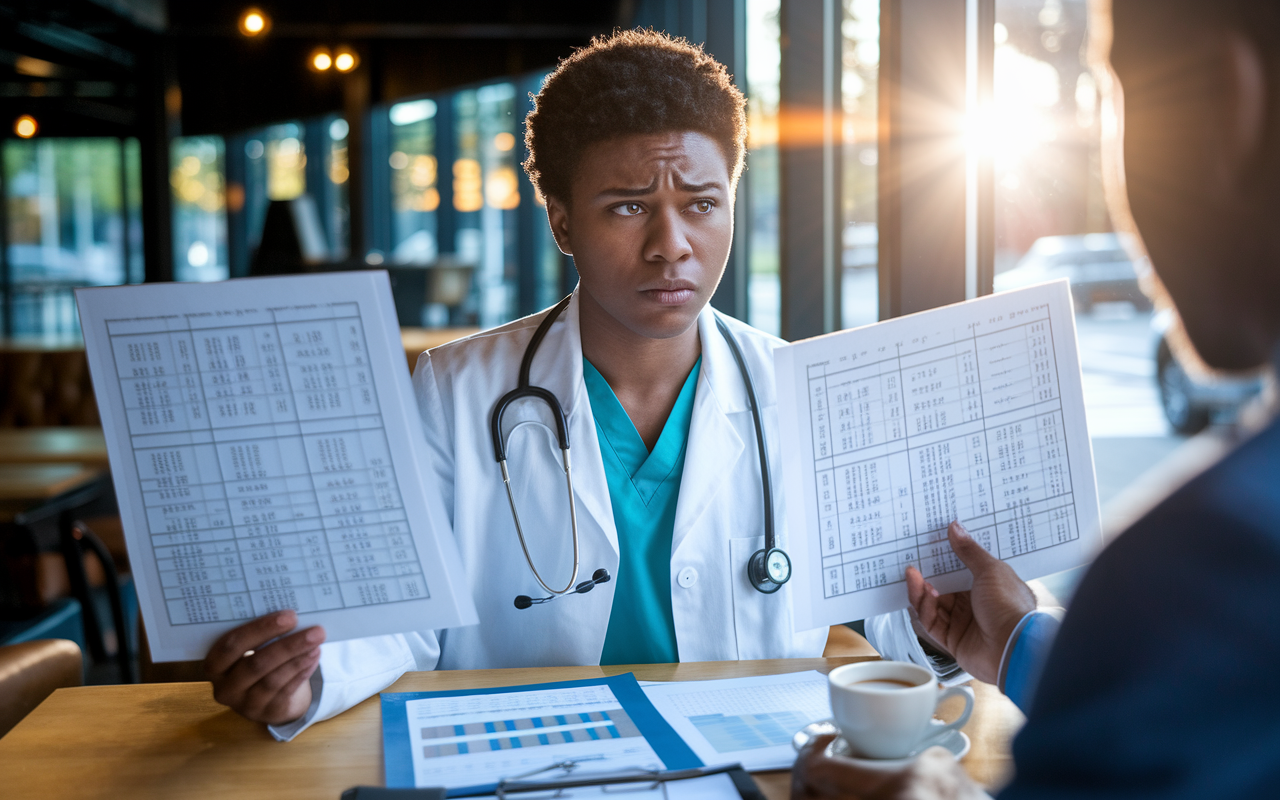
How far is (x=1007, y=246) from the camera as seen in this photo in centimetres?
157

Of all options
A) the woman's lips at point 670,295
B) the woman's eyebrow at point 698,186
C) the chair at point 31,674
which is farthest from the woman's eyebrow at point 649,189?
the chair at point 31,674

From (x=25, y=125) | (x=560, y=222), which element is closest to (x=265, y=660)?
(x=560, y=222)

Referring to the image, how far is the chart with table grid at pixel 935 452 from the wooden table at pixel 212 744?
0.19 meters

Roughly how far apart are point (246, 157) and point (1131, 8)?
9.40 meters

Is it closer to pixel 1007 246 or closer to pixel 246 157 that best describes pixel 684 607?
pixel 1007 246

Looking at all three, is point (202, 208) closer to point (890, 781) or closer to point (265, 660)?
point (265, 660)

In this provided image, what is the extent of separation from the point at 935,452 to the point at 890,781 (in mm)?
492

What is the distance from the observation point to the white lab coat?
1368 mm

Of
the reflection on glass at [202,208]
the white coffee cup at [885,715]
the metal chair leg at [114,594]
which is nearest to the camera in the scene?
the white coffee cup at [885,715]

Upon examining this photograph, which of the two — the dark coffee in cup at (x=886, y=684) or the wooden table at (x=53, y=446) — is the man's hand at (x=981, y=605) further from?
the wooden table at (x=53, y=446)

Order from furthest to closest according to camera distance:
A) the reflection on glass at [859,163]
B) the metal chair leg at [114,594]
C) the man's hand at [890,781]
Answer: the metal chair leg at [114,594], the reflection on glass at [859,163], the man's hand at [890,781]

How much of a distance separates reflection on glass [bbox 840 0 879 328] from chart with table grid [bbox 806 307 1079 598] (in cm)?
79

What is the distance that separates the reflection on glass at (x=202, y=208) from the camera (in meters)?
8.60

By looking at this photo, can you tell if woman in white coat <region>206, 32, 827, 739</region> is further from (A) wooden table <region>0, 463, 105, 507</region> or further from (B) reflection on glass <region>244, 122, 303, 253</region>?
(B) reflection on glass <region>244, 122, 303, 253</region>
